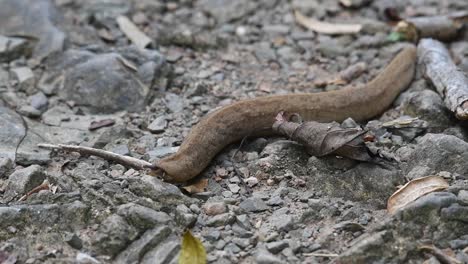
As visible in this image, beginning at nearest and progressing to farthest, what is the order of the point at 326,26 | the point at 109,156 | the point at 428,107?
the point at 109,156, the point at 428,107, the point at 326,26

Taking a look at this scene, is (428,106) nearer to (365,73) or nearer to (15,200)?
(365,73)

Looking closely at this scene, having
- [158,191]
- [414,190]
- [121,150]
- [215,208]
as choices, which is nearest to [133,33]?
[121,150]

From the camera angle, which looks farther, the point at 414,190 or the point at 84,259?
the point at 414,190

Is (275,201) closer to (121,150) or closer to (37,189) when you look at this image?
(121,150)

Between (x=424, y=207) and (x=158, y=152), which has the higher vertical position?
(x=424, y=207)

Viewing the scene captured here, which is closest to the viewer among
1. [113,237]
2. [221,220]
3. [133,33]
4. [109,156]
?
[113,237]

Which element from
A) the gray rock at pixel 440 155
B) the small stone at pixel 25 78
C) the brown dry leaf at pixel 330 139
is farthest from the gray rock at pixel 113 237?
the small stone at pixel 25 78

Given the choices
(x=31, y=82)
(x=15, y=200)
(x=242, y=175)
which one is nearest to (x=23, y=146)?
(x=15, y=200)
